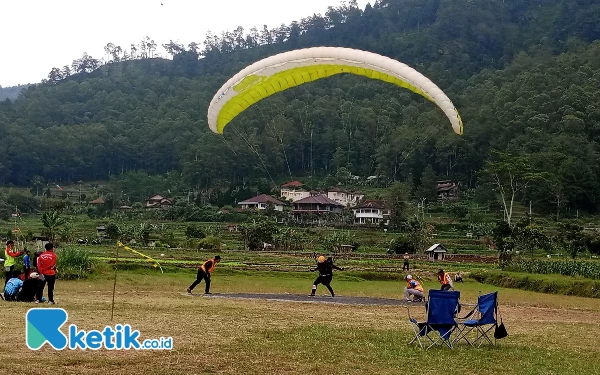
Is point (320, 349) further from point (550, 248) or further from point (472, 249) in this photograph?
point (472, 249)

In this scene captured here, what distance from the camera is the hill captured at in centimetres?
9688

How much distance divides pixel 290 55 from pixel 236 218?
65115 millimetres

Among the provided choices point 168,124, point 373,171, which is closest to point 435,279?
point 373,171

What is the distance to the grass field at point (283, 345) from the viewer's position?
22.8 feet

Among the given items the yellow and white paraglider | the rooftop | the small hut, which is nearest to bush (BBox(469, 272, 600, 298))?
the yellow and white paraglider

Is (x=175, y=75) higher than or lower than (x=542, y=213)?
higher

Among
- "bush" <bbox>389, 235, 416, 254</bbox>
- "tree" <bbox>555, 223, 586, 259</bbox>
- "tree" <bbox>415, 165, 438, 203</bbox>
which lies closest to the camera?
"tree" <bbox>555, 223, 586, 259</bbox>

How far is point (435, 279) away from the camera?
31703mm

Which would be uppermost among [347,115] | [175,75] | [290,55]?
[175,75]

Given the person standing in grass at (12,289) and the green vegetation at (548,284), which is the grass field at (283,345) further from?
the green vegetation at (548,284)

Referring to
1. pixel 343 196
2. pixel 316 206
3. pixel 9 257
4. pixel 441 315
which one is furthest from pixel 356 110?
pixel 441 315

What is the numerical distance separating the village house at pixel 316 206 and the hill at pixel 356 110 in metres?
10.6

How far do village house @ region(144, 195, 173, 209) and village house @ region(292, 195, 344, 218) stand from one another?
22713 mm

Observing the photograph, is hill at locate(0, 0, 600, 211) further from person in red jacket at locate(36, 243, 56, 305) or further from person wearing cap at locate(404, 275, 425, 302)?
person in red jacket at locate(36, 243, 56, 305)
